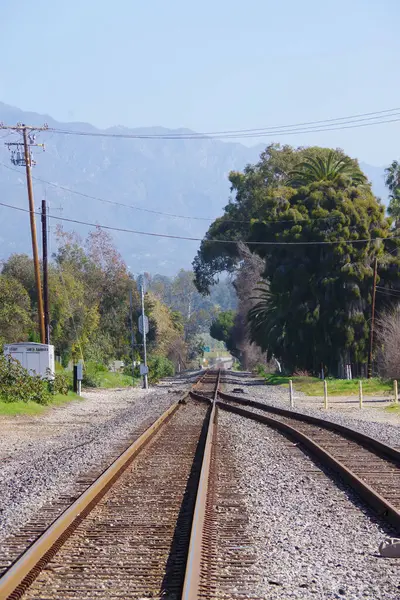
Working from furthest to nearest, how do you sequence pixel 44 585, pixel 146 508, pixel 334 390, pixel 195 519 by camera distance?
pixel 334 390 < pixel 146 508 < pixel 195 519 < pixel 44 585

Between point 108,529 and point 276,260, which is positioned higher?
point 276,260

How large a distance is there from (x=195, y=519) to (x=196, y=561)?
180 cm

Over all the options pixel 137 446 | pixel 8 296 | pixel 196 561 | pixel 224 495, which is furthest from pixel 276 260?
pixel 196 561

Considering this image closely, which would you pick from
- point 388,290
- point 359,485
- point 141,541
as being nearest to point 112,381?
point 388,290

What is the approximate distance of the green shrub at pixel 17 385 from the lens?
29.9 meters

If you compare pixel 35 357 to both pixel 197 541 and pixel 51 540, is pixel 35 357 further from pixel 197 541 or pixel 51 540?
pixel 197 541

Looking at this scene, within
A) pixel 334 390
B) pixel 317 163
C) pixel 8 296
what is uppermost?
pixel 317 163

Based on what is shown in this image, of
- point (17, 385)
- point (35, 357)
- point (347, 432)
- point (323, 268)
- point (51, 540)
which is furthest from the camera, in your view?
point (323, 268)

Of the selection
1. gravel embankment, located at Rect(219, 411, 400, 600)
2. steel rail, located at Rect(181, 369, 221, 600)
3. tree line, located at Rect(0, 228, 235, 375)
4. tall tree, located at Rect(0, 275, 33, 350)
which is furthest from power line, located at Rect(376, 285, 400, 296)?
steel rail, located at Rect(181, 369, 221, 600)

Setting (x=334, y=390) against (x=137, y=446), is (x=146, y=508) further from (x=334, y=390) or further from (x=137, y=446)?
(x=334, y=390)

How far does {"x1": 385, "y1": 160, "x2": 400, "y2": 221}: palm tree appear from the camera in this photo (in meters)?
82.7

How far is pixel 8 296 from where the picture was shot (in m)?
53.3

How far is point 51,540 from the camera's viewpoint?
8195mm

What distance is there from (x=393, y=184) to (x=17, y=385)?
64.1m
